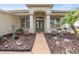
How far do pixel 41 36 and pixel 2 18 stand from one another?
161 cm

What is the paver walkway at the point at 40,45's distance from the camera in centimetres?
616

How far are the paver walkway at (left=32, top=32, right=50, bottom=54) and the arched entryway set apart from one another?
21cm

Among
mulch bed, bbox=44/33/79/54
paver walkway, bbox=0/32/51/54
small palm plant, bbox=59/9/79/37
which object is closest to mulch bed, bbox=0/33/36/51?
paver walkway, bbox=0/32/51/54

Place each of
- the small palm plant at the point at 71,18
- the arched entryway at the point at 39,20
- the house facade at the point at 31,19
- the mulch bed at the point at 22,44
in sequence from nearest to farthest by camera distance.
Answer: the small palm plant at the point at 71,18
the house facade at the point at 31,19
the arched entryway at the point at 39,20
the mulch bed at the point at 22,44

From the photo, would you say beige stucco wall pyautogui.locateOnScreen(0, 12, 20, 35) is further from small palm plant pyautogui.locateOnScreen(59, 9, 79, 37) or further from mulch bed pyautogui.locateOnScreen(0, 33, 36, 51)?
small palm plant pyautogui.locateOnScreen(59, 9, 79, 37)

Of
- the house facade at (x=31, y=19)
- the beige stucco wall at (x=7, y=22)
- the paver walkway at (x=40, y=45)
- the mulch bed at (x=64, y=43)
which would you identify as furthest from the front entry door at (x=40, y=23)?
the beige stucco wall at (x=7, y=22)

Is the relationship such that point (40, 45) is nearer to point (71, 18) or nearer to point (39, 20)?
point (39, 20)

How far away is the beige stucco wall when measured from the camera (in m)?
5.99

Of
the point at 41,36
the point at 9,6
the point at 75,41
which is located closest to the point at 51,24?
the point at 41,36

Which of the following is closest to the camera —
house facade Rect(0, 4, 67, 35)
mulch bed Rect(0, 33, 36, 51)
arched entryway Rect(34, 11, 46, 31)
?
house facade Rect(0, 4, 67, 35)

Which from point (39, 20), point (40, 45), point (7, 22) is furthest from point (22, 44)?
point (39, 20)

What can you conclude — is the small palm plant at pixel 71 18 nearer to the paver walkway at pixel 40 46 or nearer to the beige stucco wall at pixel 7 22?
the paver walkway at pixel 40 46

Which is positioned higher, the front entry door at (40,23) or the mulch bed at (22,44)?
the front entry door at (40,23)
